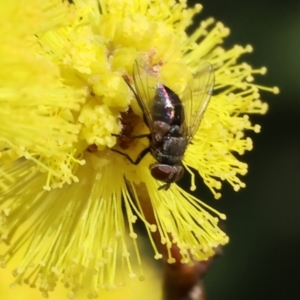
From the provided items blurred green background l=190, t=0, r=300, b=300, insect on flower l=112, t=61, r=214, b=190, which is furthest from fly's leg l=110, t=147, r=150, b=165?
blurred green background l=190, t=0, r=300, b=300

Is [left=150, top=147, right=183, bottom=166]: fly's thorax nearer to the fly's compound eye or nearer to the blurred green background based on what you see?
the fly's compound eye

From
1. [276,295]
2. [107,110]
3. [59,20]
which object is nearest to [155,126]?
[107,110]

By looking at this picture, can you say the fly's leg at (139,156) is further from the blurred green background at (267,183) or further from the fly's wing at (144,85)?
the blurred green background at (267,183)

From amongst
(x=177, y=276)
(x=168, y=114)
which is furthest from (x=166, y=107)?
(x=177, y=276)

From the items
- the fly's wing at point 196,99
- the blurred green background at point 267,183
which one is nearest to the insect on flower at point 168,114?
the fly's wing at point 196,99

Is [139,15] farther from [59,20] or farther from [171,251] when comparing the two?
[171,251]

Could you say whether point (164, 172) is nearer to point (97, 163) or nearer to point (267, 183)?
point (97, 163)
